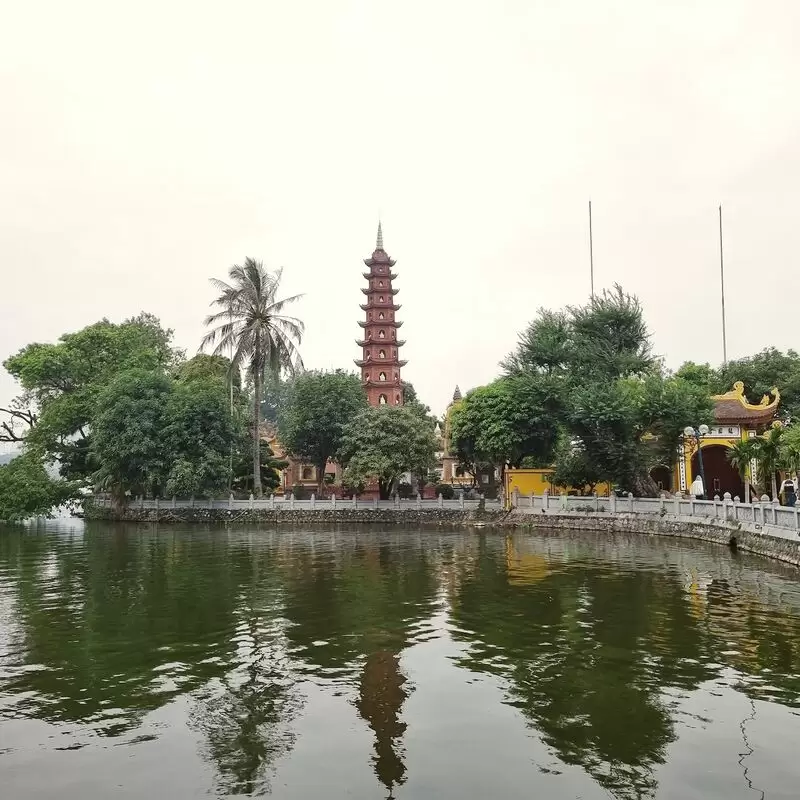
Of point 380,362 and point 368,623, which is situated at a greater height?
point 380,362

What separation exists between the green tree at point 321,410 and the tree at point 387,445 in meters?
4.85

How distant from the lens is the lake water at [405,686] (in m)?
6.72

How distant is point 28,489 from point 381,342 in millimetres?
24140

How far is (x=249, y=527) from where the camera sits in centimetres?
3872

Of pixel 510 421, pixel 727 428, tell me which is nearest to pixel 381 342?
pixel 510 421

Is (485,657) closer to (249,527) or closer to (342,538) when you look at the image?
(342,538)

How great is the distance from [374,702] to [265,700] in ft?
4.13

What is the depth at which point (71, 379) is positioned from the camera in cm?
4666

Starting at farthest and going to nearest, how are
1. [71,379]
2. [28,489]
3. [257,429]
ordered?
1. [71,379]
2. [257,429]
3. [28,489]

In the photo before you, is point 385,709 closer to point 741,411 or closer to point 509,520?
point 509,520

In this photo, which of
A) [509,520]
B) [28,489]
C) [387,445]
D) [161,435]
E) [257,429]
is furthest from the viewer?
[257,429]

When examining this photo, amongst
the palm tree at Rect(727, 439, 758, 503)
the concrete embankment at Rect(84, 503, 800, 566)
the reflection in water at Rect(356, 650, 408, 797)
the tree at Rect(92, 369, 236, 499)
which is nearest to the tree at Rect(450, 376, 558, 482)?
the concrete embankment at Rect(84, 503, 800, 566)

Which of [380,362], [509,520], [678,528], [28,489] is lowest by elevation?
[509,520]

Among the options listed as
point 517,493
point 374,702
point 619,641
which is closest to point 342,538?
point 517,493
